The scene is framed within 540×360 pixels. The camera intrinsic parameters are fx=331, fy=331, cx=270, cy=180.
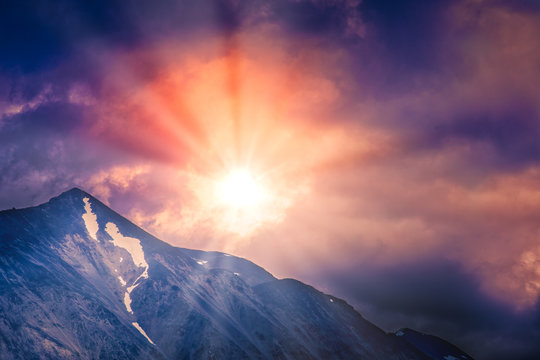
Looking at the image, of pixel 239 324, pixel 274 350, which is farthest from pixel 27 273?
pixel 274 350

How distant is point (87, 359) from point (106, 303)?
40.1 meters

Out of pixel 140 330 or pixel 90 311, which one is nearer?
pixel 90 311

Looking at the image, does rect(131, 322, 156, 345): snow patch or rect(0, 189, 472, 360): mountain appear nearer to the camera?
rect(0, 189, 472, 360): mountain

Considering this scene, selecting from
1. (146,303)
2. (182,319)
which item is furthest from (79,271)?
(182,319)

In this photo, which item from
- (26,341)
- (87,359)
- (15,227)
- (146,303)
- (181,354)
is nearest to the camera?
(26,341)

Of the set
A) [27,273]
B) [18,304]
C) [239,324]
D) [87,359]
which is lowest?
[87,359]

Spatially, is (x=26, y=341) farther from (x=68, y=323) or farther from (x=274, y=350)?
(x=274, y=350)

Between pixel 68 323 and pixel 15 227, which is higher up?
pixel 15 227

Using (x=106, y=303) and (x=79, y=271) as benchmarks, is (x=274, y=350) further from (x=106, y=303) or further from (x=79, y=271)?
(x=79, y=271)

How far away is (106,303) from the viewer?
527 ft

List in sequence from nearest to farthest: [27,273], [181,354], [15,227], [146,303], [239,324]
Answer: [27,273], [181,354], [15,227], [146,303], [239,324]

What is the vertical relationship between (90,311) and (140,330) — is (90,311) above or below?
above

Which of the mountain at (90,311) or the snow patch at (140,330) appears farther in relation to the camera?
the snow patch at (140,330)

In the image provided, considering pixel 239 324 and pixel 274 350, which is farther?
pixel 239 324
